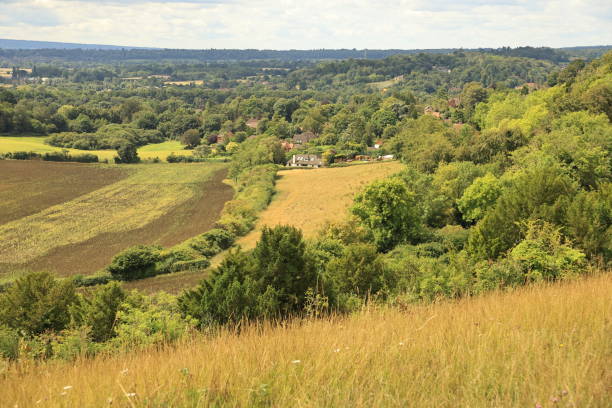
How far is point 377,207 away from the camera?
127 feet

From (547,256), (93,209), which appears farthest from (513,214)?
(93,209)

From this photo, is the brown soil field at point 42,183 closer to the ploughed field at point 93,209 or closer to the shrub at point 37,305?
the ploughed field at point 93,209

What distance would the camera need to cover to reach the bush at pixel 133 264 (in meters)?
37.2

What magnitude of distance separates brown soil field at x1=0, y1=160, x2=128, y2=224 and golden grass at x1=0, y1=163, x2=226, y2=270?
1.99m

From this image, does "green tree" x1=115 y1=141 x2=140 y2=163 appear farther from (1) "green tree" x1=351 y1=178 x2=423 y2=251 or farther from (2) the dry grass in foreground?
(2) the dry grass in foreground

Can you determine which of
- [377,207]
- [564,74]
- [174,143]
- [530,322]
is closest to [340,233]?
[377,207]

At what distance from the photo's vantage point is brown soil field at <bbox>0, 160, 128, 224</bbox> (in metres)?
61.4

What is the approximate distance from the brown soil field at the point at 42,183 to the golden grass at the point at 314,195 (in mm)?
27490

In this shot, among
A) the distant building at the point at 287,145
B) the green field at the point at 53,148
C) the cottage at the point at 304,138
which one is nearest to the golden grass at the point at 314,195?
the distant building at the point at 287,145

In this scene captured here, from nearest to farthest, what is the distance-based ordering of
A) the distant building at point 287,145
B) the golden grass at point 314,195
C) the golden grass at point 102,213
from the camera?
the golden grass at point 102,213
the golden grass at point 314,195
the distant building at point 287,145

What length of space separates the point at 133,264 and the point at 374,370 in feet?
118

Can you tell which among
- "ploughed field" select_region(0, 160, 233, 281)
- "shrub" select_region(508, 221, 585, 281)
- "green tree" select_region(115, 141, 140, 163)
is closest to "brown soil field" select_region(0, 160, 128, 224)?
"ploughed field" select_region(0, 160, 233, 281)

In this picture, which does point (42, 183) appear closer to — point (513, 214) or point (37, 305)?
point (37, 305)

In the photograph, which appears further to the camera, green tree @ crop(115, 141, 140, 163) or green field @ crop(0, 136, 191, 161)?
green field @ crop(0, 136, 191, 161)
